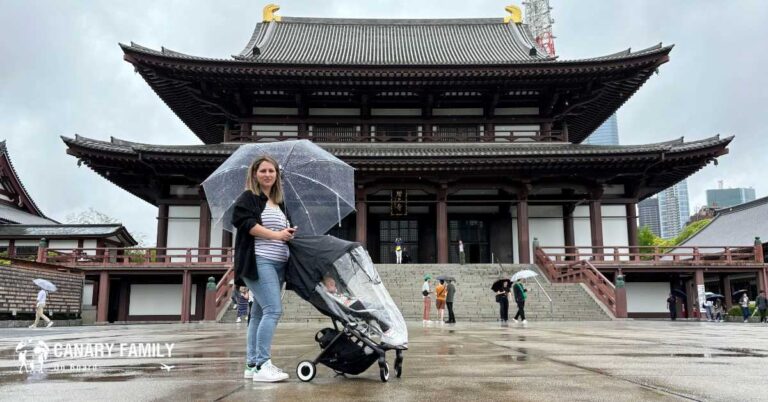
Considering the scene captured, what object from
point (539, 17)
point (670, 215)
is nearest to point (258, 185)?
point (539, 17)

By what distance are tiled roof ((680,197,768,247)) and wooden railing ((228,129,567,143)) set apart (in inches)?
631

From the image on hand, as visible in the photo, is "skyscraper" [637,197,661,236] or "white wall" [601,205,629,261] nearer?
"white wall" [601,205,629,261]

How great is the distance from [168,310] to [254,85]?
9.80 meters

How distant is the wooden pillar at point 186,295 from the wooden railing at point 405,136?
6886 mm

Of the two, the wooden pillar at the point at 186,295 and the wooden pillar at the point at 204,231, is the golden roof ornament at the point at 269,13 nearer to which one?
the wooden pillar at the point at 204,231

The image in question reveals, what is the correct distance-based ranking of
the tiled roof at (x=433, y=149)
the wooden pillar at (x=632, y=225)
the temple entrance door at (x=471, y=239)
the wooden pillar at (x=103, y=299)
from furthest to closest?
the temple entrance door at (x=471, y=239), the wooden pillar at (x=632, y=225), the tiled roof at (x=433, y=149), the wooden pillar at (x=103, y=299)

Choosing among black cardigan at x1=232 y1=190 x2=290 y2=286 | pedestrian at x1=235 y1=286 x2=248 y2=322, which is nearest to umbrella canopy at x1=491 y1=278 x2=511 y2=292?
pedestrian at x1=235 y1=286 x2=248 y2=322

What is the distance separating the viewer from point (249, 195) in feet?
13.2

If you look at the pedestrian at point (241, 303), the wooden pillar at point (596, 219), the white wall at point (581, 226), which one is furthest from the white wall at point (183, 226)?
the wooden pillar at point (596, 219)

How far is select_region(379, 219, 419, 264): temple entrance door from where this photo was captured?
2544cm

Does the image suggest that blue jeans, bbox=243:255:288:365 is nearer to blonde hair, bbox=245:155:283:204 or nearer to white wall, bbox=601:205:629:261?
blonde hair, bbox=245:155:283:204

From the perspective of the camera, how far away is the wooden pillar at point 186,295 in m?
19.2

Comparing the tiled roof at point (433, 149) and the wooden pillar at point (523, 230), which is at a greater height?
the tiled roof at point (433, 149)

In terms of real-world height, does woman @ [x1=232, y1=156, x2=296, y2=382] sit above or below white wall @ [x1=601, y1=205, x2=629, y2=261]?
below
